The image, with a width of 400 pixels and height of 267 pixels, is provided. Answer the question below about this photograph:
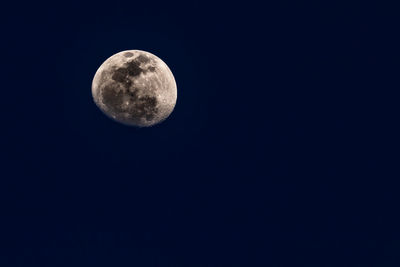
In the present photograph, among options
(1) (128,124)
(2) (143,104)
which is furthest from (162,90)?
(1) (128,124)

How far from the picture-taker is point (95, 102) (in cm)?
3278

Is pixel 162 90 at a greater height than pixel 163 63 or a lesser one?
lesser

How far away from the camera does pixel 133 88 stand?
1198 inches

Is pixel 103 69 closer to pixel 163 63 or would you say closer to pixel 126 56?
pixel 126 56

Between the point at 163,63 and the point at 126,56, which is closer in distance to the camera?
the point at 126,56

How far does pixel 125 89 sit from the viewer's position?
3036 cm

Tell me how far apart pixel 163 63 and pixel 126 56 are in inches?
139

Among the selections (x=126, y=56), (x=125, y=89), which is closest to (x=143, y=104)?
(x=125, y=89)

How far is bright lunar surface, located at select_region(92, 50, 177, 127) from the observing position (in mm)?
30531

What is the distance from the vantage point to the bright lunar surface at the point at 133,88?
30.5 metres

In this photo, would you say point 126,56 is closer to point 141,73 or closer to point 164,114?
point 141,73

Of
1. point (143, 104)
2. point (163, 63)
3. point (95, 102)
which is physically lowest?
point (143, 104)

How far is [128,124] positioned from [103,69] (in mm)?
4941

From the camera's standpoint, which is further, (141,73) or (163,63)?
(163,63)
